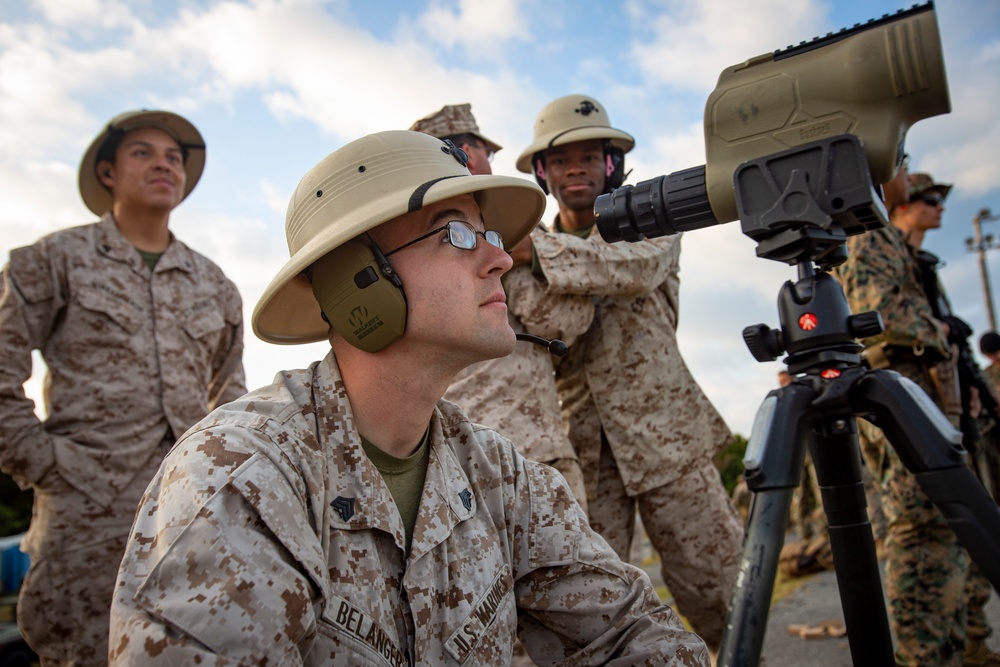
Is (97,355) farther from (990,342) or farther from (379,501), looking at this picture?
(990,342)

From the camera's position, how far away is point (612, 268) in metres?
3.30

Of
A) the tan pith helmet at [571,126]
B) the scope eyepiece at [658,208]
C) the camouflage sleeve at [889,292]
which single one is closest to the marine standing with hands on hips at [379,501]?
the scope eyepiece at [658,208]

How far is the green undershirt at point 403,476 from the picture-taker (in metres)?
1.93

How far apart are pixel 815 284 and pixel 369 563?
1.31m

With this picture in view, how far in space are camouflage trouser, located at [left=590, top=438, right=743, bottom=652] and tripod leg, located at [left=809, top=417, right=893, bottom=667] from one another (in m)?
1.49

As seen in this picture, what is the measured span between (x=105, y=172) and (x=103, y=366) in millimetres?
1359

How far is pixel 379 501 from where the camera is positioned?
1.80 meters

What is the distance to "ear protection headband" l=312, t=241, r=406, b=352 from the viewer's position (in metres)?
2.00

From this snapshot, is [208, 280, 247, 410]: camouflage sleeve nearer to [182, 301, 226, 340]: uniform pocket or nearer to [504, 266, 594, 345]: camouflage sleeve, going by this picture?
[182, 301, 226, 340]: uniform pocket

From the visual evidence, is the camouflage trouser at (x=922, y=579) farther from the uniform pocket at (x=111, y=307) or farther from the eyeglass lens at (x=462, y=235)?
the uniform pocket at (x=111, y=307)

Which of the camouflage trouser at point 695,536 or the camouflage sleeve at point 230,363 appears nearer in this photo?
the camouflage trouser at point 695,536

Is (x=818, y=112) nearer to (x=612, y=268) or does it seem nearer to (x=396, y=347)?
(x=396, y=347)

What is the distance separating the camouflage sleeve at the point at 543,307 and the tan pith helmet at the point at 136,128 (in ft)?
7.45

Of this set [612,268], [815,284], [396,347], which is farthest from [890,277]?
[396,347]
